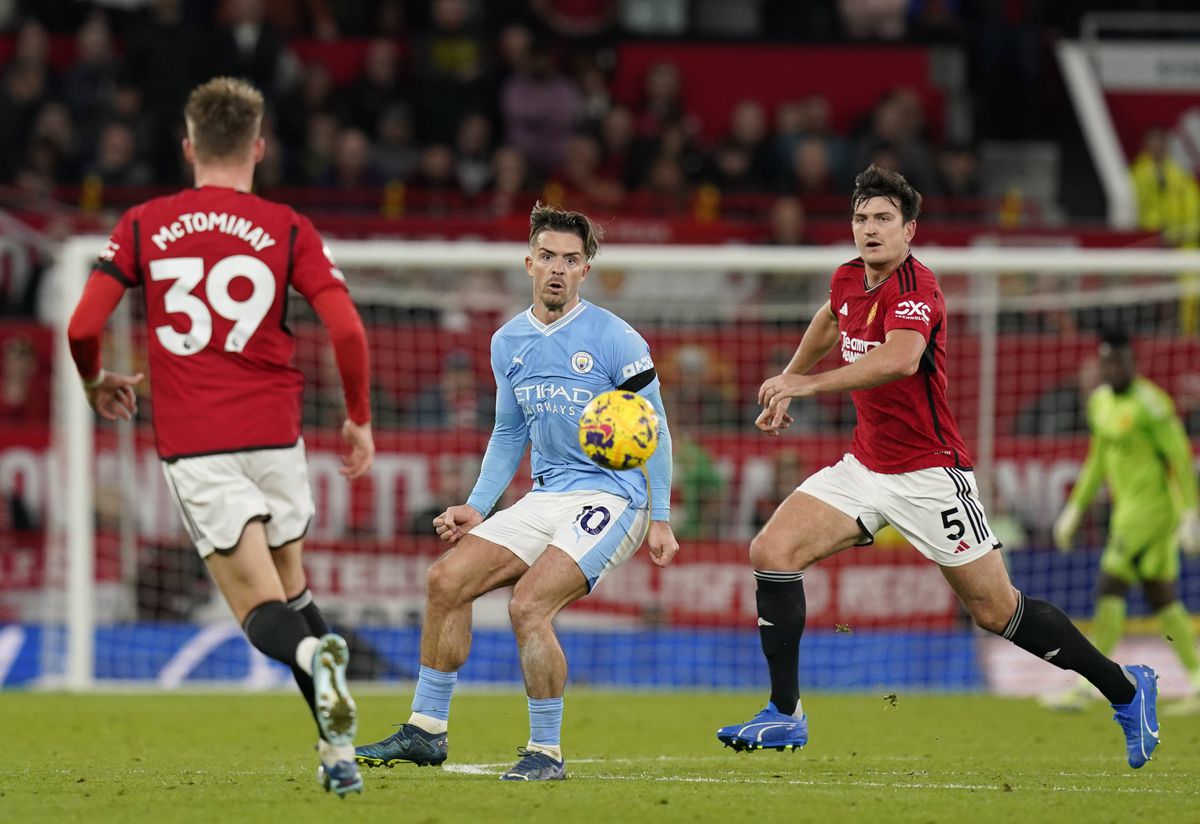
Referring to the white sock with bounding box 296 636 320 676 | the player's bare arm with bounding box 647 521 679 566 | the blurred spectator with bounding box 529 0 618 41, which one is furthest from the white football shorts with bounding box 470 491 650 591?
the blurred spectator with bounding box 529 0 618 41

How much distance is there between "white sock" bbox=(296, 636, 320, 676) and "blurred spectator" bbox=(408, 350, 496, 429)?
773 centimetres

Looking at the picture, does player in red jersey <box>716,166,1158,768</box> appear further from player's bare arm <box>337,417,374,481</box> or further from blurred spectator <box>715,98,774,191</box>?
blurred spectator <box>715,98,774,191</box>

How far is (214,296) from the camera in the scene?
21.6 feet

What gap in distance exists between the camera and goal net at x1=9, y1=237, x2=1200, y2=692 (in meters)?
13.5

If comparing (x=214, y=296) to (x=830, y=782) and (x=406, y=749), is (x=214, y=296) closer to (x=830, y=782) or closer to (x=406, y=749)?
(x=406, y=749)

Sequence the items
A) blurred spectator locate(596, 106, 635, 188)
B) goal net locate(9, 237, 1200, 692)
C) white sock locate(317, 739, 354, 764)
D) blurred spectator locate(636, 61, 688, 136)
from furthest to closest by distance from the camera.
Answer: blurred spectator locate(636, 61, 688, 136) → blurred spectator locate(596, 106, 635, 188) → goal net locate(9, 237, 1200, 692) → white sock locate(317, 739, 354, 764)

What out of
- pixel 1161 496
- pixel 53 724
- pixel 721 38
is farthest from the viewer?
pixel 721 38

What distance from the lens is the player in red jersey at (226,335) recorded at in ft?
21.5

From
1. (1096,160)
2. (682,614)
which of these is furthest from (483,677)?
(1096,160)

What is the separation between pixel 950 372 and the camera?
1532cm

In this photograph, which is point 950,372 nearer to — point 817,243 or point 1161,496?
point 817,243

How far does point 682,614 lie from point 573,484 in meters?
6.70

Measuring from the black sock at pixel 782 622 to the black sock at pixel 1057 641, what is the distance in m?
0.90

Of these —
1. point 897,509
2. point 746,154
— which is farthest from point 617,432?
point 746,154
